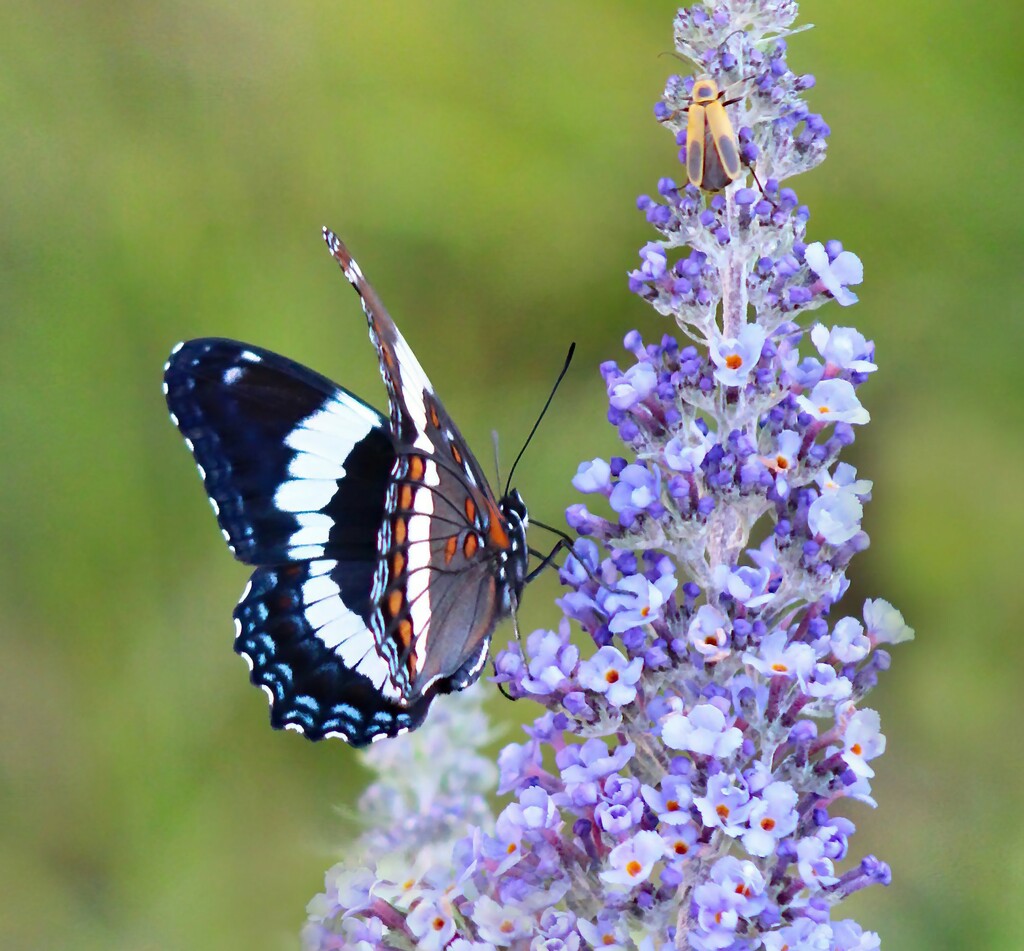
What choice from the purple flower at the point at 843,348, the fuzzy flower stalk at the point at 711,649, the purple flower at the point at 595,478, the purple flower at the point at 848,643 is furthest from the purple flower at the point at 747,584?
the purple flower at the point at 843,348

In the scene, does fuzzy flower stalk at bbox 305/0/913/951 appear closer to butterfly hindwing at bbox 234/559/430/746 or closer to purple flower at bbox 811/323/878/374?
purple flower at bbox 811/323/878/374

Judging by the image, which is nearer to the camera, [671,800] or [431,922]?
[671,800]

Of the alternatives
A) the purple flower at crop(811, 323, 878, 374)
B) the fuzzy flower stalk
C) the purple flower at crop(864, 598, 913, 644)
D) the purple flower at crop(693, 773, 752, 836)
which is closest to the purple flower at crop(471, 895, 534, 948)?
the fuzzy flower stalk

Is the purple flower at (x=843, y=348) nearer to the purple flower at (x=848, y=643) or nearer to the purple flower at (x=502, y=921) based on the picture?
the purple flower at (x=848, y=643)

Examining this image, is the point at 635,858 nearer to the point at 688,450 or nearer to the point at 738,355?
the point at 688,450

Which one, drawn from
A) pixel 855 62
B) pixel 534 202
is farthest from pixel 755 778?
pixel 855 62

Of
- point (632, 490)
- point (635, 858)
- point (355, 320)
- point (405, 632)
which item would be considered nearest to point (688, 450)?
point (632, 490)
